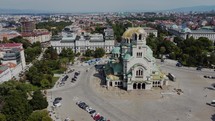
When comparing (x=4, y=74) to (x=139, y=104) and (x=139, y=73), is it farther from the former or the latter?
(x=139, y=104)

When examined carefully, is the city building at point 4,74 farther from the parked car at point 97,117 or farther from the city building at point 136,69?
the parked car at point 97,117

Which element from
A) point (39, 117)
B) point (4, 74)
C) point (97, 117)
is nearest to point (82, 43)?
point (4, 74)

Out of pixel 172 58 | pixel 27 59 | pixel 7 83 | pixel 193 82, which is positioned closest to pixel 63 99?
pixel 7 83

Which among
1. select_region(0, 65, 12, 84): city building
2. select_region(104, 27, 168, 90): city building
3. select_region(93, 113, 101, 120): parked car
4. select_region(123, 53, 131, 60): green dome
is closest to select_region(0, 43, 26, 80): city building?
select_region(0, 65, 12, 84): city building

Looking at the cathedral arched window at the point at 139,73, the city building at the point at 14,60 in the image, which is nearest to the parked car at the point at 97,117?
the cathedral arched window at the point at 139,73

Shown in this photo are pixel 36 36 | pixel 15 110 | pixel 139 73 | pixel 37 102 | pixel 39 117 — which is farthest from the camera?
pixel 36 36

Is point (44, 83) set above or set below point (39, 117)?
below

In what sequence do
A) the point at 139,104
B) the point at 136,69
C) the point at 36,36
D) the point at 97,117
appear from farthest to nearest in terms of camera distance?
the point at 36,36 → the point at 136,69 → the point at 139,104 → the point at 97,117
